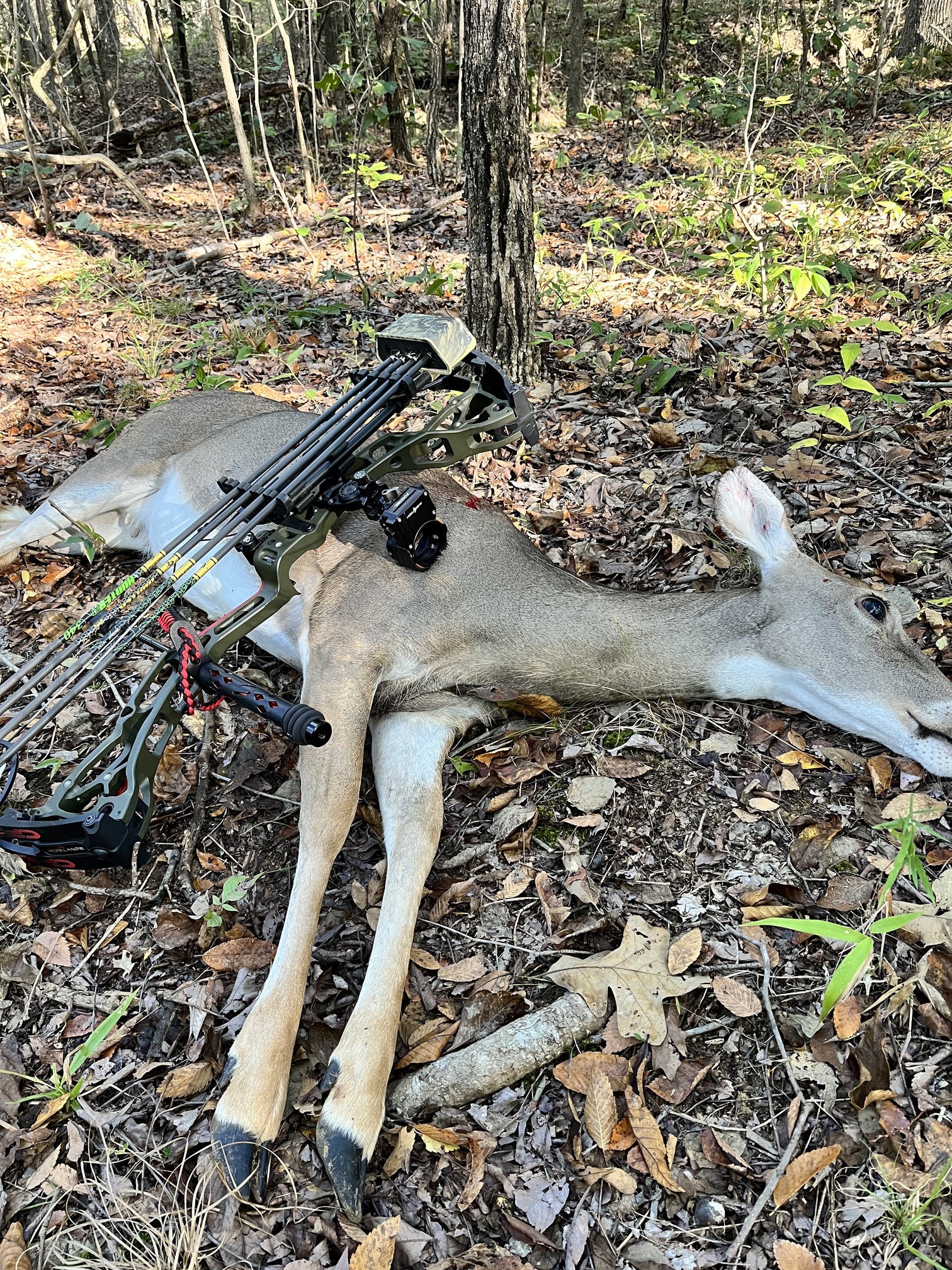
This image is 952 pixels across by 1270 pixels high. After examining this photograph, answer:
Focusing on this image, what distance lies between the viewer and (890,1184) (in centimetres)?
222

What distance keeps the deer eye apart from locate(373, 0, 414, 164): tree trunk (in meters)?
8.94

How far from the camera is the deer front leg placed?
2.58 m

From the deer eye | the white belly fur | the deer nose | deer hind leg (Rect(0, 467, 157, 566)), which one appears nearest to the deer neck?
the deer eye

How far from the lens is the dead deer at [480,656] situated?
10.6ft

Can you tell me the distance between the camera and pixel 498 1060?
2.63m

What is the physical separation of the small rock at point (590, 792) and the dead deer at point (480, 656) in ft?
1.56

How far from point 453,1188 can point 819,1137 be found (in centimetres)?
98

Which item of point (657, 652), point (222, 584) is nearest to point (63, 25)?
point (222, 584)

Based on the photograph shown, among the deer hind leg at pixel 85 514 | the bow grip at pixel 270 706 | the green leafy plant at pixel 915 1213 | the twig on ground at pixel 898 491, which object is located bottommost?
the green leafy plant at pixel 915 1213

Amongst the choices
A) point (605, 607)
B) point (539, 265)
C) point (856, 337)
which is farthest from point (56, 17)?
point (605, 607)

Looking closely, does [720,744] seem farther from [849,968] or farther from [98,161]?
[98,161]

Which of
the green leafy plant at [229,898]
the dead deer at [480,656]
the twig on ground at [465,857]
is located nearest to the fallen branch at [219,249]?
the dead deer at [480,656]

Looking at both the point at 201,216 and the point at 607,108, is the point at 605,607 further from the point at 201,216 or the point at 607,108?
the point at 607,108

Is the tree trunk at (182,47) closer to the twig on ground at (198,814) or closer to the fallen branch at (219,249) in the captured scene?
the fallen branch at (219,249)
